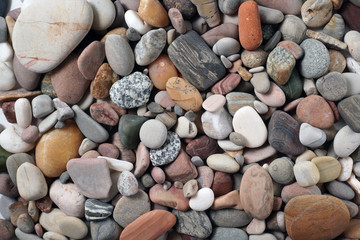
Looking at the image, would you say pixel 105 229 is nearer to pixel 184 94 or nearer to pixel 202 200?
pixel 202 200

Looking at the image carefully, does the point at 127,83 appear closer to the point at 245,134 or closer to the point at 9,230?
the point at 245,134

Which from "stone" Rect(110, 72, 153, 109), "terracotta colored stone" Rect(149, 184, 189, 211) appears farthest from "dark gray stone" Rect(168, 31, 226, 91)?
"terracotta colored stone" Rect(149, 184, 189, 211)

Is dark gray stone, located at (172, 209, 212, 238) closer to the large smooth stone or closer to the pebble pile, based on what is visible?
the pebble pile

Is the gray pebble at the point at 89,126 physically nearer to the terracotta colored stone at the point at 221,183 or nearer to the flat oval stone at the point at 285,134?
the terracotta colored stone at the point at 221,183

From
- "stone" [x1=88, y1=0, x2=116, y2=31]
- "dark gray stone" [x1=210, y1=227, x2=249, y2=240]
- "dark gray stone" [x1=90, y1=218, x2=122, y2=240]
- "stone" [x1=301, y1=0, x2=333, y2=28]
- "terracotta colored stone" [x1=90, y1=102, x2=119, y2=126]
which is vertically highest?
"stone" [x1=301, y1=0, x2=333, y2=28]

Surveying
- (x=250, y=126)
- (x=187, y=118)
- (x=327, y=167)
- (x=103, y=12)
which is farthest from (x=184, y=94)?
(x=327, y=167)

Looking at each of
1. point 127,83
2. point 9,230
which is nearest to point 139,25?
point 127,83
